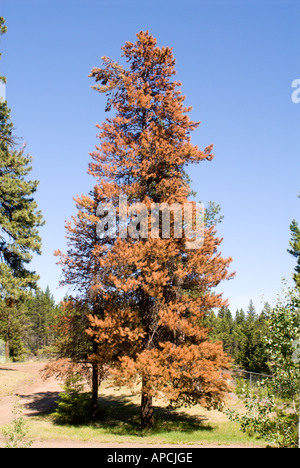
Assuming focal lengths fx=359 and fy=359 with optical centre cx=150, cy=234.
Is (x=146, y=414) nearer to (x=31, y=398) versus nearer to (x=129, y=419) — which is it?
(x=129, y=419)

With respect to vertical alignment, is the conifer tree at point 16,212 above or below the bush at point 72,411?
above

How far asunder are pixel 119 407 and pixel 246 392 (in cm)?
1300

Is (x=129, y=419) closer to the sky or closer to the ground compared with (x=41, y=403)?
closer to the sky

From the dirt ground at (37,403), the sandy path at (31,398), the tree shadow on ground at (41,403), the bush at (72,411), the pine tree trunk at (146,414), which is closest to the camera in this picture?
the dirt ground at (37,403)

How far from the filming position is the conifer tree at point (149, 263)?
12.4 metres

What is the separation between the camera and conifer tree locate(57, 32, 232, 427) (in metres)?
12.4

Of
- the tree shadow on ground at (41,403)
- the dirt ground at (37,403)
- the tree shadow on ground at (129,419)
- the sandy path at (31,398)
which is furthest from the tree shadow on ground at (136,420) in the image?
the sandy path at (31,398)

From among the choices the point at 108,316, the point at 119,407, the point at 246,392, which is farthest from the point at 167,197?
the point at 119,407

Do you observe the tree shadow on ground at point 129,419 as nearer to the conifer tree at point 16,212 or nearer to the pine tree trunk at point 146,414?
the pine tree trunk at point 146,414

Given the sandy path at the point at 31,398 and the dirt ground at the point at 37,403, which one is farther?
the sandy path at the point at 31,398

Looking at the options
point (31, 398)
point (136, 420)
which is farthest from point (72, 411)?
point (31, 398)

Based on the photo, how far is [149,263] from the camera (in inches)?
536
